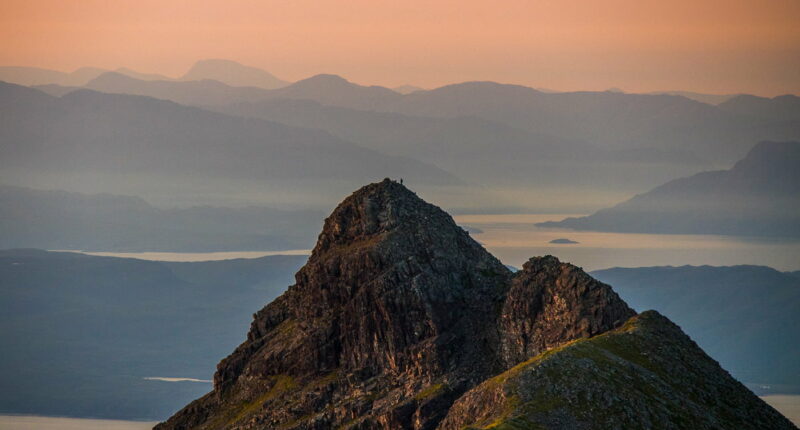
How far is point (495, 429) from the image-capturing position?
18938 cm

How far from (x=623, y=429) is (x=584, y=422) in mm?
4837

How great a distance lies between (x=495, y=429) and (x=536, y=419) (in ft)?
27.9

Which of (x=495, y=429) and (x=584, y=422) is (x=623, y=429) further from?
(x=495, y=429)

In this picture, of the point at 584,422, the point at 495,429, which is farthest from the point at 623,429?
the point at 495,429

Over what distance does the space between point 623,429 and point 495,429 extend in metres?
18.6

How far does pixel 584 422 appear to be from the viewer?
199m

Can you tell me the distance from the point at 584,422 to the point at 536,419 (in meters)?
6.25

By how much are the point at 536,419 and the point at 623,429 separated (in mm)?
11033

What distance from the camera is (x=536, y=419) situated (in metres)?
196

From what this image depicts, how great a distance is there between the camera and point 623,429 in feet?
656

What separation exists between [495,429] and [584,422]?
46.7 feet
